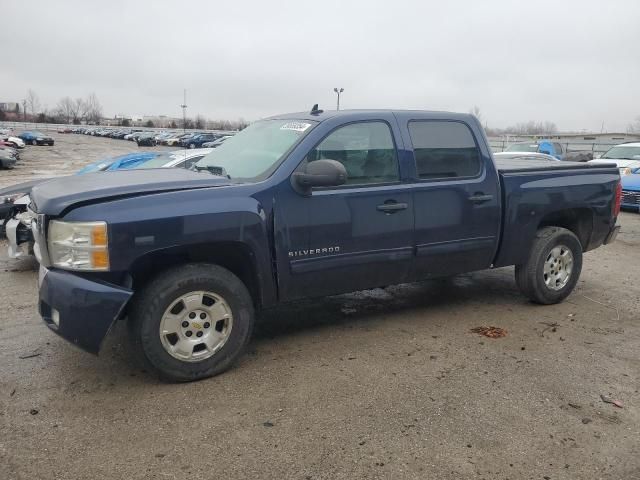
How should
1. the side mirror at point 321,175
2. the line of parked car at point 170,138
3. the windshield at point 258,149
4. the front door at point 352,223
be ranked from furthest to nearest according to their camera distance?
1. the line of parked car at point 170,138
2. the windshield at point 258,149
3. the front door at point 352,223
4. the side mirror at point 321,175

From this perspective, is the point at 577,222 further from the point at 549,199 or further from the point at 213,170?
the point at 213,170

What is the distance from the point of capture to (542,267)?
5391mm

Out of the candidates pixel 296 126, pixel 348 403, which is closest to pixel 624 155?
Result: pixel 296 126

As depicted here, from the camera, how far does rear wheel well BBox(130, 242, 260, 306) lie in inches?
145

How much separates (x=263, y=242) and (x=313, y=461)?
1.57m

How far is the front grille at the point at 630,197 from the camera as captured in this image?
41.1 ft

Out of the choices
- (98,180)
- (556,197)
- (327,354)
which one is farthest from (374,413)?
(556,197)

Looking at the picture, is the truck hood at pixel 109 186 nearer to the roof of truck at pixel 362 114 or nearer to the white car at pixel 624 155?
the roof of truck at pixel 362 114

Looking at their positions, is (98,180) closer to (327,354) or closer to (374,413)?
(327,354)

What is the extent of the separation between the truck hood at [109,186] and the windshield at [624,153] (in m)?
15.9

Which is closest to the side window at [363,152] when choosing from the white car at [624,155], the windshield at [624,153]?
the white car at [624,155]

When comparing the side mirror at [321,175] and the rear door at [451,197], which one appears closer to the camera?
the side mirror at [321,175]

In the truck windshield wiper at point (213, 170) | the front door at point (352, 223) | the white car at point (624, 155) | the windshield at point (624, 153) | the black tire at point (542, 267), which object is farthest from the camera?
the windshield at point (624, 153)

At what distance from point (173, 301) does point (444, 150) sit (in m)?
2.68
